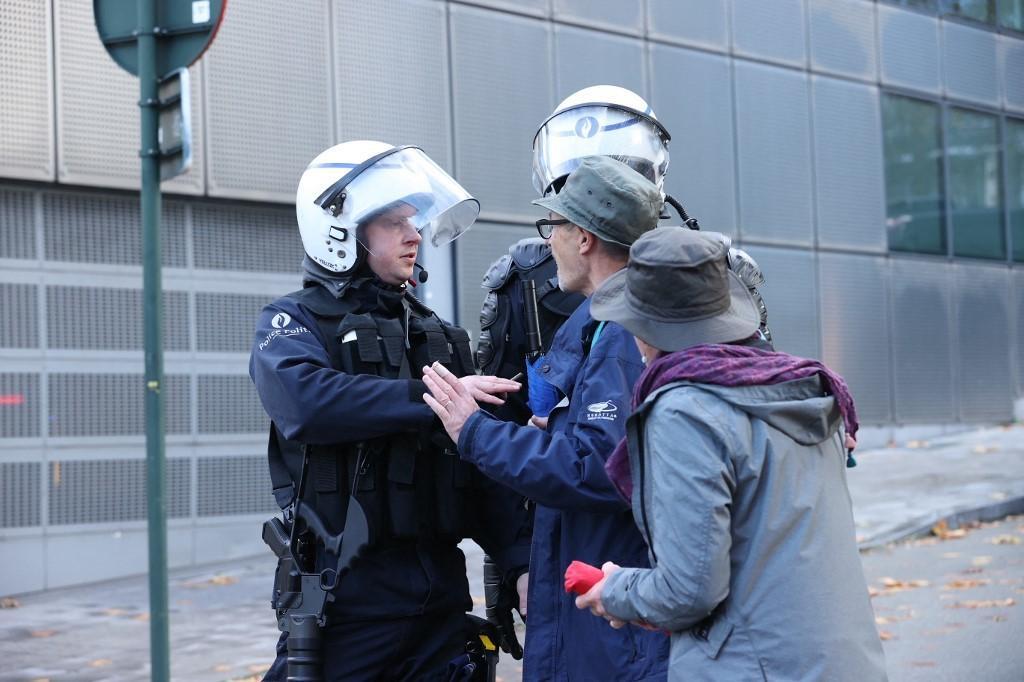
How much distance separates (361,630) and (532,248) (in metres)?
1.36

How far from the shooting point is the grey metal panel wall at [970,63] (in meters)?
18.0

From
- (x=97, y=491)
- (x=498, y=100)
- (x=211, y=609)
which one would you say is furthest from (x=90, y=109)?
(x=498, y=100)

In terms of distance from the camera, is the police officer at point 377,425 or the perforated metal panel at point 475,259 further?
the perforated metal panel at point 475,259

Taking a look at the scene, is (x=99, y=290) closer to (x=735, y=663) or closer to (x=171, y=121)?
(x=171, y=121)

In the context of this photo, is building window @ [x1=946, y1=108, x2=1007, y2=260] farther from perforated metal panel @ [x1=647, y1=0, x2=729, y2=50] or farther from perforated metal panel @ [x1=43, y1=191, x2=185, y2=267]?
perforated metal panel @ [x1=43, y1=191, x2=185, y2=267]

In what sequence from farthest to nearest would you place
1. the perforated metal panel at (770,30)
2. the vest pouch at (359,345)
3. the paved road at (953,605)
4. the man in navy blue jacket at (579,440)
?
the perforated metal panel at (770,30) < the paved road at (953,605) < the vest pouch at (359,345) < the man in navy blue jacket at (579,440)

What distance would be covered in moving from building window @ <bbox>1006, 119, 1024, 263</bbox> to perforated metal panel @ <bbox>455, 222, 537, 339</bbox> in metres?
9.45

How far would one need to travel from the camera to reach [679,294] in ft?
8.92

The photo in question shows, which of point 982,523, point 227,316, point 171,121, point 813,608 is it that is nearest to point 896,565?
point 982,523

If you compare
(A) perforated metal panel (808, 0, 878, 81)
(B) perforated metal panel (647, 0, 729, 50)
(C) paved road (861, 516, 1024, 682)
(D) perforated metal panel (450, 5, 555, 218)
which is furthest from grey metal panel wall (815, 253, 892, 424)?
(D) perforated metal panel (450, 5, 555, 218)

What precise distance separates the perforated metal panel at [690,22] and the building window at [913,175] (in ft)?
10.6

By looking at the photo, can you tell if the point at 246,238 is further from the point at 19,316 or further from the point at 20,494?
the point at 20,494

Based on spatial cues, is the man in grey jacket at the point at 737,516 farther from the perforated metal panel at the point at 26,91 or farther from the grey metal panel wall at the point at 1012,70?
the grey metal panel wall at the point at 1012,70

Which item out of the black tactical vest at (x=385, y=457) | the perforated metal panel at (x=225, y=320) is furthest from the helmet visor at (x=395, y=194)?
the perforated metal panel at (x=225, y=320)
